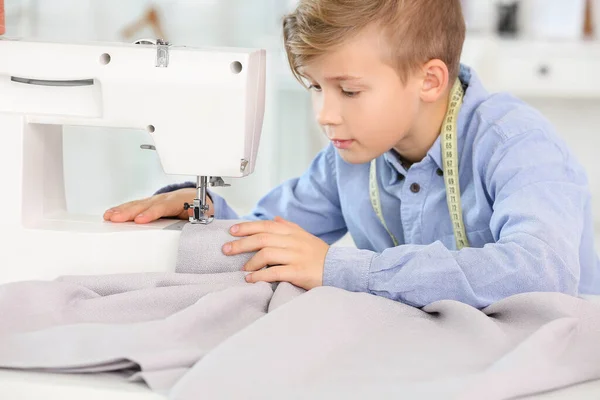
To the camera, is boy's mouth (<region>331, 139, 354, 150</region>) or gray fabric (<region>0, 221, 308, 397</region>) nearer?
gray fabric (<region>0, 221, 308, 397</region>)

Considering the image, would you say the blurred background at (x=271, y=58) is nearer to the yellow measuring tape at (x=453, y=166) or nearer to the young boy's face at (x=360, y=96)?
the yellow measuring tape at (x=453, y=166)

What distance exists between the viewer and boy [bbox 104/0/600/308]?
130 centimetres

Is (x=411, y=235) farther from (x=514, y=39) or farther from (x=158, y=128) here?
(x=514, y=39)

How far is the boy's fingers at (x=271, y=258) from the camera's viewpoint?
4.30 ft

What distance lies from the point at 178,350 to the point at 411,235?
79 centimetres

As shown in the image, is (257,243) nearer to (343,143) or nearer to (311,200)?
(343,143)

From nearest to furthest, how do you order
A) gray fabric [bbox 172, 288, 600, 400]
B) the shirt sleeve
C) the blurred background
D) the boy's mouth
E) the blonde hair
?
gray fabric [bbox 172, 288, 600, 400]
the blonde hair
the boy's mouth
the shirt sleeve
the blurred background

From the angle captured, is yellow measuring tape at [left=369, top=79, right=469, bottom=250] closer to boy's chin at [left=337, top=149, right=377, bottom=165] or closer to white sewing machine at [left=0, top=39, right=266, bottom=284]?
boy's chin at [left=337, top=149, right=377, bottom=165]

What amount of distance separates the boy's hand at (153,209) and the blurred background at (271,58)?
2418 millimetres

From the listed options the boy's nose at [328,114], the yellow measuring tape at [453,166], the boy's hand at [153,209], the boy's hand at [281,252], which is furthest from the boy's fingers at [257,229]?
the yellow measuring tape at [453,166]

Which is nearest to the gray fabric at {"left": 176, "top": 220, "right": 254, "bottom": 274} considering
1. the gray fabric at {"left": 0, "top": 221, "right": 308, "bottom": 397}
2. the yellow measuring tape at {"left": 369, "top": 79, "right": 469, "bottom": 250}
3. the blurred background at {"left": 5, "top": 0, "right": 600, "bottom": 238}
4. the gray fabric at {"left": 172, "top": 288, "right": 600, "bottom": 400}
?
the gray fabric at {"left": 0, "top": 221, "right": 308, "bottom": 397}

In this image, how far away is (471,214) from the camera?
5.22 ft

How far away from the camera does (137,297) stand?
47.1 inches

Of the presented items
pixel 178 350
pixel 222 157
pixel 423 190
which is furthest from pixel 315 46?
pixel 178 350
